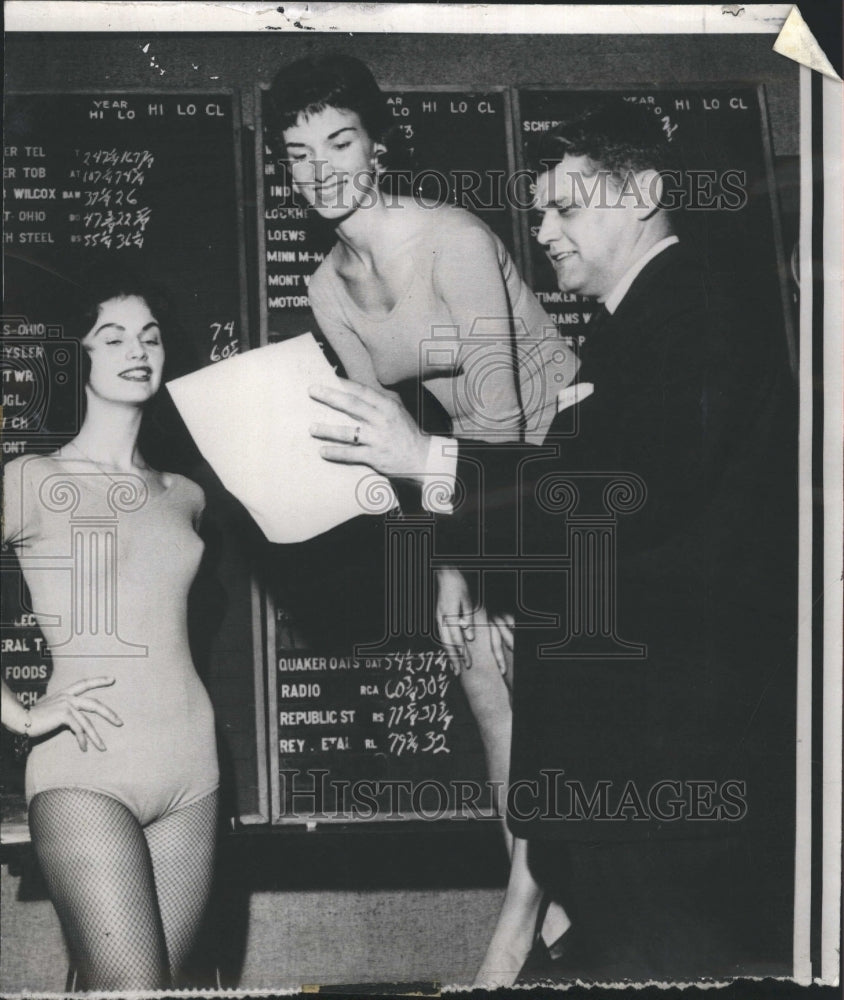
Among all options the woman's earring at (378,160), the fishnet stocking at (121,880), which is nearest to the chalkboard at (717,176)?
the woman's earring at (378,160)

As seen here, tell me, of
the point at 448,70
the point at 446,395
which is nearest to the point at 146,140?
the point at 448,70

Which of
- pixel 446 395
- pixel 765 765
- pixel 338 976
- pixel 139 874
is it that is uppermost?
pixel 446 395

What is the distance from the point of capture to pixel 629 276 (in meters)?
1.67

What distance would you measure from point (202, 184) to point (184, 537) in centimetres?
61

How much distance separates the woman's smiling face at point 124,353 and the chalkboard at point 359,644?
0.19 metres

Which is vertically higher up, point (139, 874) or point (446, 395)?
point (446, 395)

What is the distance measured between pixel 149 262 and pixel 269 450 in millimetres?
382

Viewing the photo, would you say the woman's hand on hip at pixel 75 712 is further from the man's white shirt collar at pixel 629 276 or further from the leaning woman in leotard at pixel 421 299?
the man's white shirt collar at pixel 629 276

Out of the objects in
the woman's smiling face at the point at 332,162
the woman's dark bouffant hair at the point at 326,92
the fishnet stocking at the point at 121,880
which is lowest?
the fishnet stocking at the point at 121,880

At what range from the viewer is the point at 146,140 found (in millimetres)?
1664

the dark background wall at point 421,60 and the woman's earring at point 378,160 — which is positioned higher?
the dark background wall at point 421,60

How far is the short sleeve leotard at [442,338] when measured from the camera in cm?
166

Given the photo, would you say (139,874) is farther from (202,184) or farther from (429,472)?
(202,184)

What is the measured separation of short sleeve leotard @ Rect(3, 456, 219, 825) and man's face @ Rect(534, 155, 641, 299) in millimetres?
744
